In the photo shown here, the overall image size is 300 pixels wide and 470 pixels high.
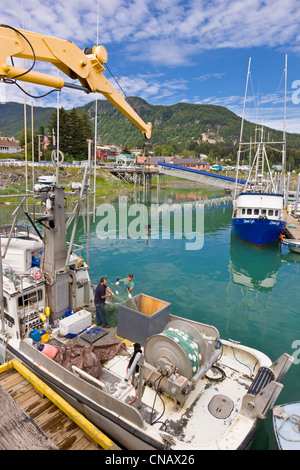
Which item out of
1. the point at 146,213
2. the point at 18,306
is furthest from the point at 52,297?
the point at 146,213

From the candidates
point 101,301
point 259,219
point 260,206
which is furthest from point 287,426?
point 260,206

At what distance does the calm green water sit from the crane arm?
10174 mm

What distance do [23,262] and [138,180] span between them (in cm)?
7248

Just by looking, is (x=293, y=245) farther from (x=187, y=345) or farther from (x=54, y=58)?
(x=54, y=58)

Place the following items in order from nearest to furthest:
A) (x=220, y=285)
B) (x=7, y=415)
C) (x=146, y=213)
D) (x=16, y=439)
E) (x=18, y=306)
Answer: (x=16, y=439)
(x=7, y=415)
(x=18, y=306)
(x=220, y=285)
(x=146, y=213)

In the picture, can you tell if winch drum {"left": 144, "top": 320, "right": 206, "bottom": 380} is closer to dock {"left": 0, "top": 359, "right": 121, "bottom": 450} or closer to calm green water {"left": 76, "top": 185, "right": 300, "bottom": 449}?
dock {"left": 0, "top": 359, "right": 121, "bottom": 450}

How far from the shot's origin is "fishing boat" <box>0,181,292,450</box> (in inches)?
225

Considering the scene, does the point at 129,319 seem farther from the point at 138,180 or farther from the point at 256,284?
the point at 138,180

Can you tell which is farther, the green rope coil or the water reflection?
the water reflection

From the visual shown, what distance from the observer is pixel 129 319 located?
27.8ft

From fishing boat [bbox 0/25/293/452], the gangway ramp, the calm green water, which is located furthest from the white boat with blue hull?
the gangway ramp

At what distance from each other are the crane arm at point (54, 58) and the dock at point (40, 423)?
754 cm

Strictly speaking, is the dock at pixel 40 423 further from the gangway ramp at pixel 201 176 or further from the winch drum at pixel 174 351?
the gangway ramp at pixel 201 176

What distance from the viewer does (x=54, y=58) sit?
7344 millimetres
